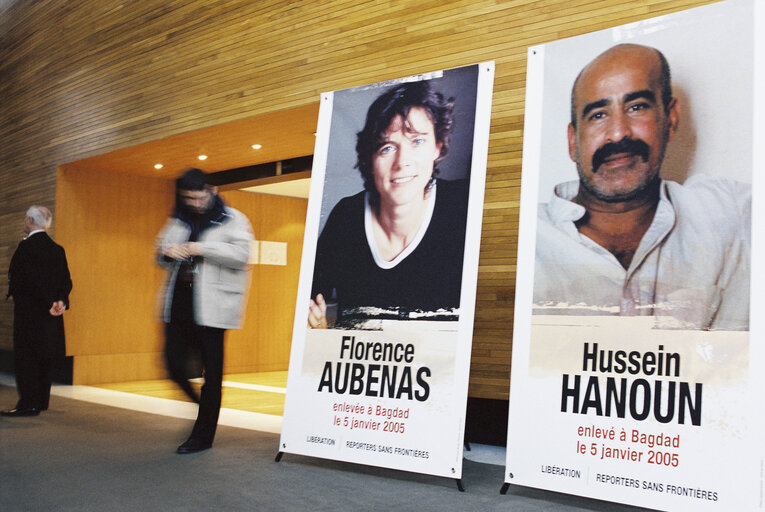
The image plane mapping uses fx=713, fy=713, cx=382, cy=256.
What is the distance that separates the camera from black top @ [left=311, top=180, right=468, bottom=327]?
3.25 m

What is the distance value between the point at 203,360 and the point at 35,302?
198cm

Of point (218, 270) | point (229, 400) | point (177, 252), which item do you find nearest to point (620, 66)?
point (218, 270)

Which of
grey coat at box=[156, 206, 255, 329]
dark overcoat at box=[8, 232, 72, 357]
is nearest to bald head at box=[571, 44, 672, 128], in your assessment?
grey coat at box=[156, 206, 255, 329]

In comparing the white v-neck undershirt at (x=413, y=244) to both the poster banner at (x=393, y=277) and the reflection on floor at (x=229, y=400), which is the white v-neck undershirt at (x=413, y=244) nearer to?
the poster banner at (x=393, y=277)

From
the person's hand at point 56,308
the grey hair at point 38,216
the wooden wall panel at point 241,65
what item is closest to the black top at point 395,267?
the wooden wall panel at point 241,65

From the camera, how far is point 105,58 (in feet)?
22.8

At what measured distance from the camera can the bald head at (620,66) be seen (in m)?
2.90

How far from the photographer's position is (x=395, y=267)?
3402 mm

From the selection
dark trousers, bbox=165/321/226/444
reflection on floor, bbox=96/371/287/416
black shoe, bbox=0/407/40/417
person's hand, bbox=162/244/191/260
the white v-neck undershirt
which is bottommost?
black shoe, bbox=0/407/40/417

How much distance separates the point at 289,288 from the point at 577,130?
6375 millimetres

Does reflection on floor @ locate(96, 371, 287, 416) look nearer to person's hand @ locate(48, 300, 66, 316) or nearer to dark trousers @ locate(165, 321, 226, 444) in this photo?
person's hand @ locate(48, 300, 66, 316)

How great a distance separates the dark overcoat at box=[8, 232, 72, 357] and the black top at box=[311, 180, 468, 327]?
2.36 m

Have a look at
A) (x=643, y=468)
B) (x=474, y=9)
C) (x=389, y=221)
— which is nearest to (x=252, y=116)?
(x=474, y=9)

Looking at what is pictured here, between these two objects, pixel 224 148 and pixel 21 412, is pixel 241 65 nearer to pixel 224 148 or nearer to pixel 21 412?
pixel 224 148
